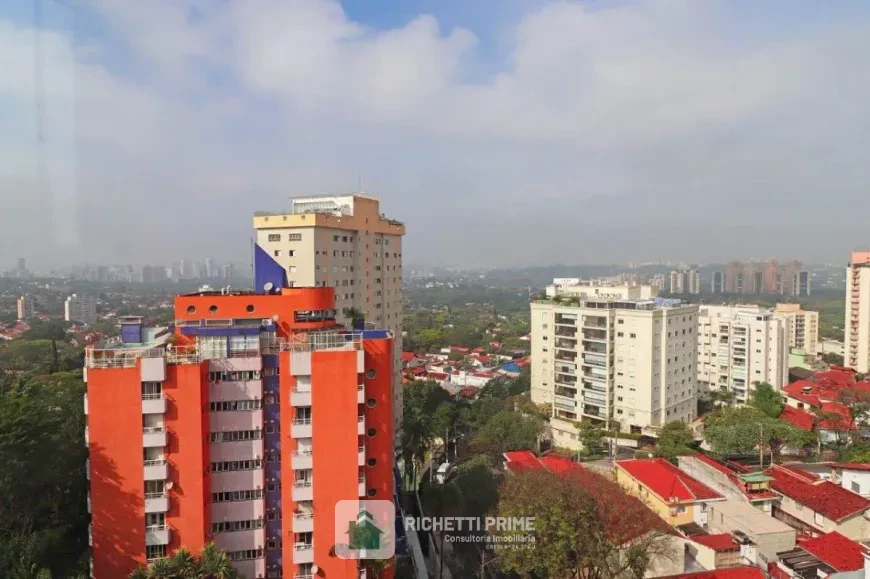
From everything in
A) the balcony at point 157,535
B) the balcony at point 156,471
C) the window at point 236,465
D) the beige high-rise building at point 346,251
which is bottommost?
the balcony at point 157,535

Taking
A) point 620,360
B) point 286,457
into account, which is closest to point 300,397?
point 286,457

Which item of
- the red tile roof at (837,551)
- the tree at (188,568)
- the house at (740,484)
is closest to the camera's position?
the tree at (188,568)

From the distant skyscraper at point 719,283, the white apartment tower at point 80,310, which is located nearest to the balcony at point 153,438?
the white apartment tower at point 80,310

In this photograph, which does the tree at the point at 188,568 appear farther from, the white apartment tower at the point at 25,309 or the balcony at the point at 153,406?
Answer: the white apartment tower at the point at 25,309

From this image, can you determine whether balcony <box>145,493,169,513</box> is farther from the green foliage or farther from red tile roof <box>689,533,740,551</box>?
red tile roof <box>689,533,740,551</box>

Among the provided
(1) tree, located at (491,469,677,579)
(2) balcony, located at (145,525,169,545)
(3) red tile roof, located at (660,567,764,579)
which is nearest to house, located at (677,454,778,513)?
(3) red tile roof, located at (660,567,764,579)

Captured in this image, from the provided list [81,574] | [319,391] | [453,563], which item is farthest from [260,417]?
[453,563]
